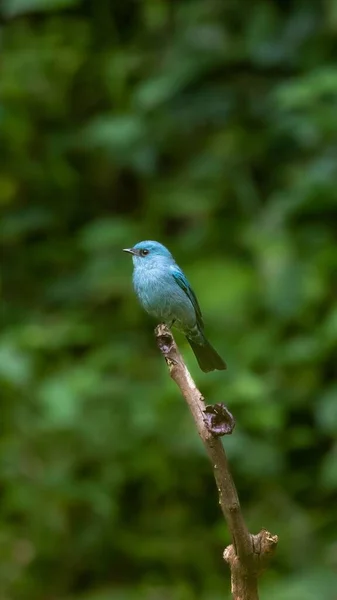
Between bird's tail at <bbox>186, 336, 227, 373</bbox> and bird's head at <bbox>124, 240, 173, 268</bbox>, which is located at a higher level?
bird's head at <bbox>124, 240, 173, 268</bbox>

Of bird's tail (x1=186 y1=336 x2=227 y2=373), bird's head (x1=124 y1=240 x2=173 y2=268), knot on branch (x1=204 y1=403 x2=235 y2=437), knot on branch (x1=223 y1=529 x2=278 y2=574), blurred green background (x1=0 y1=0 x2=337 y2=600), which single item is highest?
blurred green background (x1=0 y1=0 x2=337 y2=600)

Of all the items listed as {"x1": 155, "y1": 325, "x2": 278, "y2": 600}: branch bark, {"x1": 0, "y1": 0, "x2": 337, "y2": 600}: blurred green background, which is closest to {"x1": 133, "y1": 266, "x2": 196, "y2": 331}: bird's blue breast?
{"x1": 155, "y1": 325, "x2": 278, "y2": 600}: branch bark

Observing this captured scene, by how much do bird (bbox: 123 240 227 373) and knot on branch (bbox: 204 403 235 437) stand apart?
0.54 meters

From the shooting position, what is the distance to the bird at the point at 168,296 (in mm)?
2172

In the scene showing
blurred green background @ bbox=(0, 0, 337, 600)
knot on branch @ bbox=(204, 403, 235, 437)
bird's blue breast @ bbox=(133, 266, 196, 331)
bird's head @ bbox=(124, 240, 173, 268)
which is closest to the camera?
knot on branch @ bbox=(204, 403, 235, 437)

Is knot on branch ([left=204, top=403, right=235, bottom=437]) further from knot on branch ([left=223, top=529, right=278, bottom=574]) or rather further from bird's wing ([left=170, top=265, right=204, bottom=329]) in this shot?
bird's wing ([left=170, top=265, right=204, bottom=329])

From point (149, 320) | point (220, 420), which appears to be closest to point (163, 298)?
point (220, 420)

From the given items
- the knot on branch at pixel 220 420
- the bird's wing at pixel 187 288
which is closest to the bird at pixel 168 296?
the bird's wing at pixel 187 288

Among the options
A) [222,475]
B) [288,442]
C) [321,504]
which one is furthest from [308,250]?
[222,475]

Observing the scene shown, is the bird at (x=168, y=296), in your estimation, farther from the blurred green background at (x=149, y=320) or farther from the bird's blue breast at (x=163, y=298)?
the blurred green background at (x=149, y=320)

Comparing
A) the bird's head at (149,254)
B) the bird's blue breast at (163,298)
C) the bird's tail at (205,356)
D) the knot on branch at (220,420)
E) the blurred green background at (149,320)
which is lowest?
the knot on branch at (220,420)

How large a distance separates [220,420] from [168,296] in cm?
56

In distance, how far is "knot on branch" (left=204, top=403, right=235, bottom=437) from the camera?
1653 mm

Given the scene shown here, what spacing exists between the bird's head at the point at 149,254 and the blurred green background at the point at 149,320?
5.26 feet
